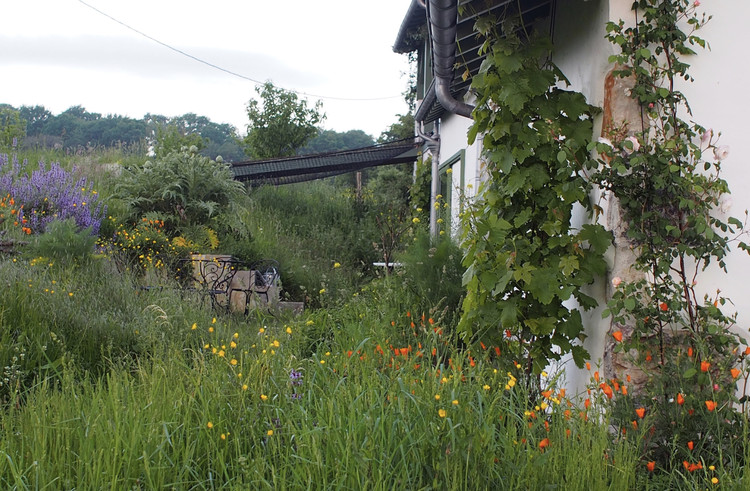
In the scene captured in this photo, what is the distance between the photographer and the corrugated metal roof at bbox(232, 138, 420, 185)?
12.7 metres

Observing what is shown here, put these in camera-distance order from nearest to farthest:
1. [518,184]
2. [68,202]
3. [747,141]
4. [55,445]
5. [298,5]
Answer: [55,445] → [747,141] → [518,184] → [68,202] → [298,5]

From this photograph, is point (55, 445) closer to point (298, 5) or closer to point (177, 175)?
point (177, 175)

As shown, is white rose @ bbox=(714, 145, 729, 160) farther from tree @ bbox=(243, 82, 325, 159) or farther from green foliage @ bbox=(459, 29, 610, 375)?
tree @ bbox=(243, 82, 325, 159)

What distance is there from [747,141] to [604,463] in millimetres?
1661

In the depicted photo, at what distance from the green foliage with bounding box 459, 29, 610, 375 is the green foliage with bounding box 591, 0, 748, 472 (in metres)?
0.20

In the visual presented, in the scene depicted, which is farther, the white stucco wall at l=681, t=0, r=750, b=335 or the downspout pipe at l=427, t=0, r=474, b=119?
the downspout pipe at l=427, t=0, r=474, b=119

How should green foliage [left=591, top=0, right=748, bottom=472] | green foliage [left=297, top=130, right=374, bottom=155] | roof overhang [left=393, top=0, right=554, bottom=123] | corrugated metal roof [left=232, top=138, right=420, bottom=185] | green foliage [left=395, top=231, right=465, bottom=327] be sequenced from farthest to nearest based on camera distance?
green foliage [left=297, top=130, right=374, bottom=155] < corrugated metal roof [left=232, top=138, right=420, bottom=185] < green foliage [left=395, top=231, right=465, bottom=327] < roof overhang [left=393, top=0, right=554, bottom=123] < green foliage [left=591, top=0, right=748, bottom=472]

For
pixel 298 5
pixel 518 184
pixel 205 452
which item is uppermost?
pixel 298 5

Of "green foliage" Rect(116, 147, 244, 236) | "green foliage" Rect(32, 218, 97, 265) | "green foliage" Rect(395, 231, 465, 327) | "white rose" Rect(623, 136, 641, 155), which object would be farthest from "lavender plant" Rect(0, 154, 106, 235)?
"white rose" Rect(623, 136, 641, 155)

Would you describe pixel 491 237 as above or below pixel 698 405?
above

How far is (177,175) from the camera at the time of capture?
28.5ft

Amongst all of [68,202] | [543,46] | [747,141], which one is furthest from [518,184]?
[68,202]

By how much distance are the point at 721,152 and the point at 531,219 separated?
87 centimetres

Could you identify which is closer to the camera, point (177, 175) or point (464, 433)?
point (464, 433)
